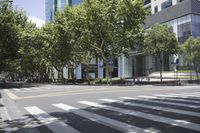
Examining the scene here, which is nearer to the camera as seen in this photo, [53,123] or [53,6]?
[53,123]

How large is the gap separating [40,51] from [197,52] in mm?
29697

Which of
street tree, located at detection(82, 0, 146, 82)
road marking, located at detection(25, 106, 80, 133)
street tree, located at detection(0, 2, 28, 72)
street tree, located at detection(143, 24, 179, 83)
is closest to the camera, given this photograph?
road marking, located at detection(25, 106, 80, 133)

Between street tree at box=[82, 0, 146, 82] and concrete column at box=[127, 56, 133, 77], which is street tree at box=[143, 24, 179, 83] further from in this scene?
concrete column at box=[127, 56, 133, 77]

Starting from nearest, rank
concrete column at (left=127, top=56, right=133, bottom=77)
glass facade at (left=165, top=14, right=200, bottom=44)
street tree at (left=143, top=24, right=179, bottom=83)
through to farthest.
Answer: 1. street tree at (left=143, top=24, right=179, bottom=83)
2. glass facade at (left=165, top=14, right=200, bottom=44)
3. concrete column at (left=127, top=56, right=133, bottom=77)

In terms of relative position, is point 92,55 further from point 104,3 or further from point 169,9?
point 169,9

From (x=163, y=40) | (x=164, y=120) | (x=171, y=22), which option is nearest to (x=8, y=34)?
(x=163, y=40)

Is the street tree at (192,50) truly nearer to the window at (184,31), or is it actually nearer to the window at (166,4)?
the window at (184,31)

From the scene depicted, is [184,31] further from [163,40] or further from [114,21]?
[114,21]

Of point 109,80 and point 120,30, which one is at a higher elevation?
point 120,30

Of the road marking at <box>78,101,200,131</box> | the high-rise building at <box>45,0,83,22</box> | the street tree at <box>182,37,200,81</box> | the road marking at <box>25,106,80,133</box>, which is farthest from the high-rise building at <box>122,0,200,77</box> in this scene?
the road marking at <box>25,106,80,133</box>

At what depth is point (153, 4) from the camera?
77125mm

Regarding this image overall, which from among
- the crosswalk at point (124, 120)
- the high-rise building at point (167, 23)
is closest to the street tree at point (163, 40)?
the high-rise building at point (167, 23)

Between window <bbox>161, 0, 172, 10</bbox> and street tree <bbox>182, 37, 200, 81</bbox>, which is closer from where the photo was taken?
street tree <bbox>182, 37, 200, 81</bbox>

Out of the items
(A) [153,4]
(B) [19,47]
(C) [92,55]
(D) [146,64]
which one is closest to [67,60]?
(C) [92,55]
